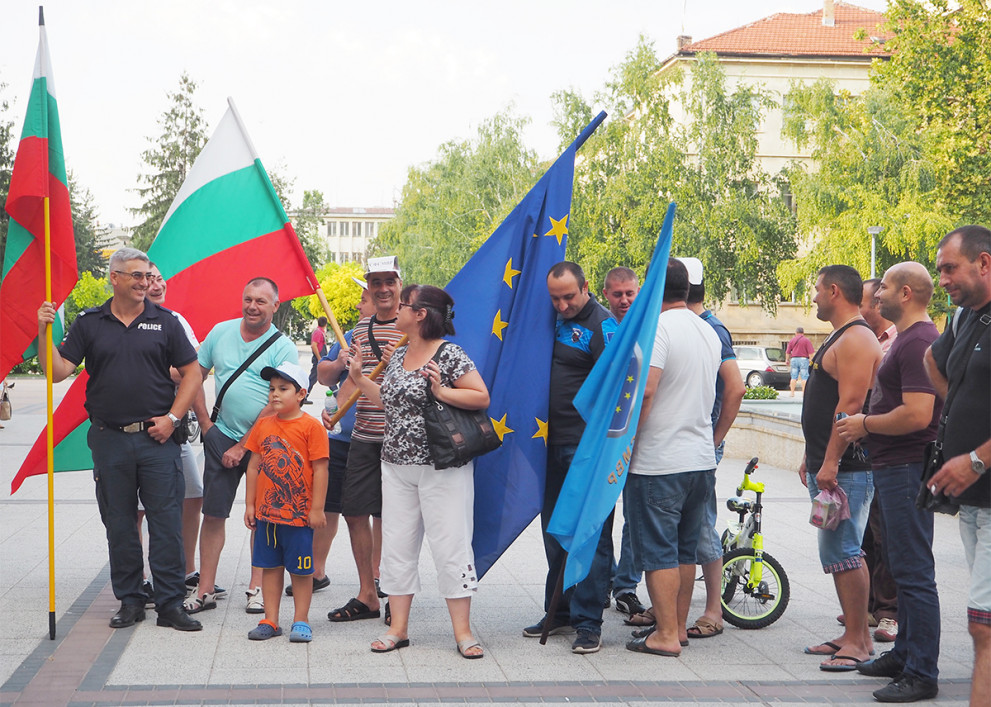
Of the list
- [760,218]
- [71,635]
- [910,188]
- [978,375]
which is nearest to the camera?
[978,375]

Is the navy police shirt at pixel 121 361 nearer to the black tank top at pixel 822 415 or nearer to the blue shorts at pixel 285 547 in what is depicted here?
the blue shorts at pixel 285 547

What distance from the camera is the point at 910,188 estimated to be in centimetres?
3494

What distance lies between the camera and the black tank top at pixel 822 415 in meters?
5.57

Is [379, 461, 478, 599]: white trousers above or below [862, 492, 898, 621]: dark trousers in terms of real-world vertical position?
above

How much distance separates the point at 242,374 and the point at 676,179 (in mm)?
34504

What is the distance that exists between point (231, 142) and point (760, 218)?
35.3 meters

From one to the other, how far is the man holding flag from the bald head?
4.91 ft

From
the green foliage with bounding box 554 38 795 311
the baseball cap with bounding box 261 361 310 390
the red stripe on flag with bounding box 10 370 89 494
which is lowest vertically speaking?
the red stripe on flag with bounding box 10 370 89 494

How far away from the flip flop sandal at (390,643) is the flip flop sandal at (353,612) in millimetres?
589

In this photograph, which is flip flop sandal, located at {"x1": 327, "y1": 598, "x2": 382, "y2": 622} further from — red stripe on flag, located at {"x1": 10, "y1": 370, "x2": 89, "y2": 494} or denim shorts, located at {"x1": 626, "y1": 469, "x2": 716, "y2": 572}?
red stripe on flag, located at {"x1": 10, "y1": 370, "x2": 89, "y2": 494}

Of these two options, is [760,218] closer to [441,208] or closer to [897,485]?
[441,208]

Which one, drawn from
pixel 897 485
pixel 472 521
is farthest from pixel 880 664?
pixel 472 521

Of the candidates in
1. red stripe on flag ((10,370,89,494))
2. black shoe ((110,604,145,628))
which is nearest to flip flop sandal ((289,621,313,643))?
black shoe ((110,604,145,628))

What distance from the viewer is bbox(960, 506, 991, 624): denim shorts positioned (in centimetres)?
428
